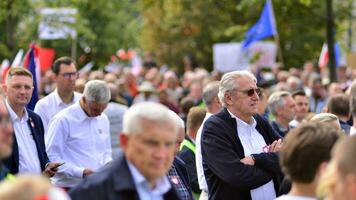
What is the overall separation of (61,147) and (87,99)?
0.61 m

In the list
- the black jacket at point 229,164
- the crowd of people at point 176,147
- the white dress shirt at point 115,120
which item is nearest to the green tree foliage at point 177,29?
the white dress shirt at point 115,120

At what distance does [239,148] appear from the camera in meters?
8.03

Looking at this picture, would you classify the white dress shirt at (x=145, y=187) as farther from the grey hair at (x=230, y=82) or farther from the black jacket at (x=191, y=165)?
the black jacket at (x=191, y=165)

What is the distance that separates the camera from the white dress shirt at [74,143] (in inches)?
393

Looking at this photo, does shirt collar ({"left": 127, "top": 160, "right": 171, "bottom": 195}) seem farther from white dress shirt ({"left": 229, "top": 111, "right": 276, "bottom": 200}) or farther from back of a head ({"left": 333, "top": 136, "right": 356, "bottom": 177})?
white dress shirt ({"left": 229, "top": 111, "right": 276, "bottom": 200})

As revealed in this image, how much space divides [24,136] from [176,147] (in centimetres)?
162

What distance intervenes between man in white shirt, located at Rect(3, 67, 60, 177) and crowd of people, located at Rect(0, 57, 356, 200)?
11 mm

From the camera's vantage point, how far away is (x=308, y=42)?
35094mm

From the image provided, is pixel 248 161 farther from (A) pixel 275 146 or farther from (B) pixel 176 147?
(B) pixel 176 147

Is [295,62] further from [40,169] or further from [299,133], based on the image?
[299,133]

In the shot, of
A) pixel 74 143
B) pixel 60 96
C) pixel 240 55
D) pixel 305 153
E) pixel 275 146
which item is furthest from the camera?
pixel 240 55

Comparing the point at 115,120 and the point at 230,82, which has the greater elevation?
the point at 230,82

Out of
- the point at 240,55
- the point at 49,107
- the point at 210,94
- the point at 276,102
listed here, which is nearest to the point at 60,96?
the point at 49,107

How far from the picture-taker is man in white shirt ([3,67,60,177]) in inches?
339
